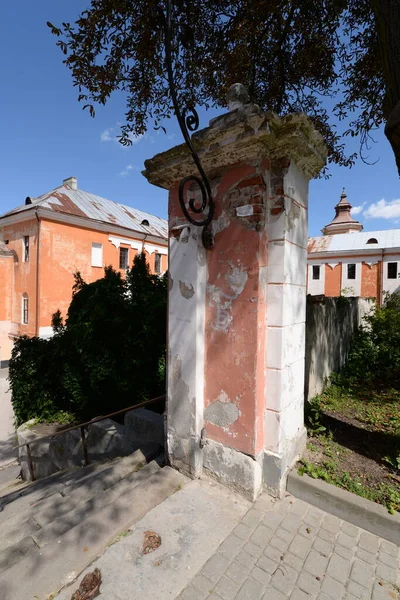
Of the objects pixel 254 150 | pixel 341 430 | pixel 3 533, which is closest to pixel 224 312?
pixel 254 150

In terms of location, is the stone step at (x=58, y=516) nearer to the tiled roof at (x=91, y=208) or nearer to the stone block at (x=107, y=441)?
the stone block at (x=107, y=441)

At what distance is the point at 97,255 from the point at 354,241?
21997 millimetres

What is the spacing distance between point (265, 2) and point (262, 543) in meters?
5.45

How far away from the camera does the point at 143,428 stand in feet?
11.0

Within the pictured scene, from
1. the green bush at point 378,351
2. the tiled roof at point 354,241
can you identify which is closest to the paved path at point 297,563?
the green bush at point 378,351

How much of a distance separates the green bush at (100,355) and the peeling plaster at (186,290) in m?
2.42

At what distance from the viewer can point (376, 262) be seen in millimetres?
24188

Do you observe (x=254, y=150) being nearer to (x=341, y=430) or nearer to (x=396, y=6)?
(x=396, y=6)

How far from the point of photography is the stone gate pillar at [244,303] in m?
2.18

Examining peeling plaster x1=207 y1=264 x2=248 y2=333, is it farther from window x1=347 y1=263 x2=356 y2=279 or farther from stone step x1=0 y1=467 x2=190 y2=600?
window x1=347 y1=263 x2=356 y2=279

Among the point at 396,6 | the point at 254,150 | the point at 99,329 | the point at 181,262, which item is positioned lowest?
the point at 99,329

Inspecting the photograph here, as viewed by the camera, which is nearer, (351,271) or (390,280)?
(390,280)

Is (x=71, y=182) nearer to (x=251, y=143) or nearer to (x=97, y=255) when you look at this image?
(x=97, y=255)

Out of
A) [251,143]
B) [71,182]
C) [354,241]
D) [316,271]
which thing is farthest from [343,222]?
[251,143]
